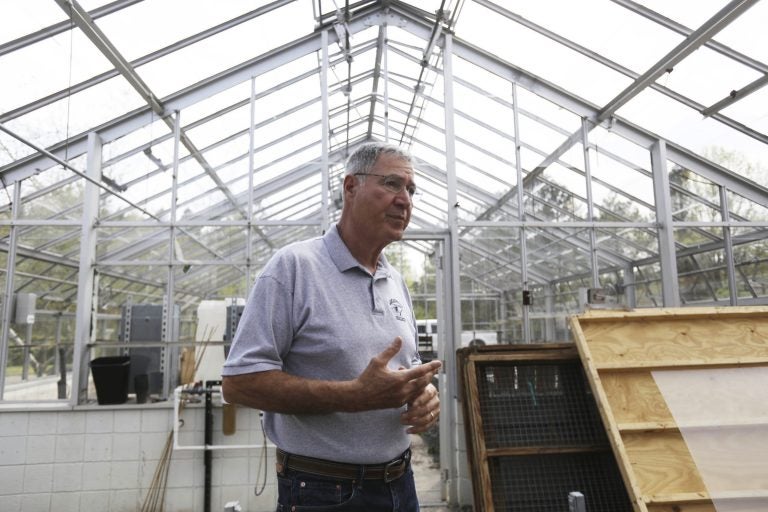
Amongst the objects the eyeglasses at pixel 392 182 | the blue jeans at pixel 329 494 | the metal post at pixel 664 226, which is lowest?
the blue jeans at pixel 329 494

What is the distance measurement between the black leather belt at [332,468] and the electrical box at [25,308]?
473 cm

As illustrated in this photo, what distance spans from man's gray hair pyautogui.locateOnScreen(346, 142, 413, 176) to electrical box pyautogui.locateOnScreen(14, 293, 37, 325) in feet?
15.6

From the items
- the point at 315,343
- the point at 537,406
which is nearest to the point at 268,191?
the point at 537,406

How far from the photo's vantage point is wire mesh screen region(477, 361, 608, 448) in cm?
314

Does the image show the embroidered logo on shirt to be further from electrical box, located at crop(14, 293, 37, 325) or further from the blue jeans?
electrical box, located at crop(14, 293, 37, 325)

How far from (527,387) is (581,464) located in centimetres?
57

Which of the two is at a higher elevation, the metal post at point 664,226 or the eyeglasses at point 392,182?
the metal post at point 664,226

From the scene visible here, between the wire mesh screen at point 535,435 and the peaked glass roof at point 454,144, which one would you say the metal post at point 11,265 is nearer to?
the peaked glass roof at point 454,144

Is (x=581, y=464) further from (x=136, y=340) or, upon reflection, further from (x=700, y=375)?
(x=136, y=340)

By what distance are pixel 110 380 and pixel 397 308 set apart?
404 centimetres

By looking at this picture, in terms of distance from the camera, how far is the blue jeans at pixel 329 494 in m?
1.03

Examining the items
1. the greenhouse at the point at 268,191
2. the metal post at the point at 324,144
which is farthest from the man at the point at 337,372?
the metal post at the point at 324,144

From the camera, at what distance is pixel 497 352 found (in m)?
3.59

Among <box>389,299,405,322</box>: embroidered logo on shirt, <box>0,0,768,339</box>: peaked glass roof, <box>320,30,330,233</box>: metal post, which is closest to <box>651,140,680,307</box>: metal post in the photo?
<box>0,0,768,339</box>: peaked glass roof
